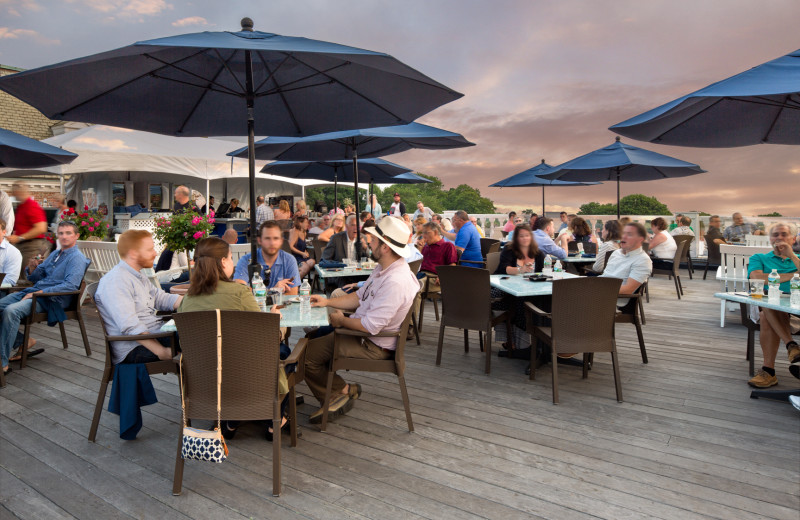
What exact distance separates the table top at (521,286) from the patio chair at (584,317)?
274mm

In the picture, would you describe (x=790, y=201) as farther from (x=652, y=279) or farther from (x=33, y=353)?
(x=33, y=353)

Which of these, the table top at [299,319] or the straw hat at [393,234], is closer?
the table top at [299,319]

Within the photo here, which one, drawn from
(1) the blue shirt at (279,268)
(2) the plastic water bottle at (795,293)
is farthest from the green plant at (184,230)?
(2) the plastic water bottle at (795,293)

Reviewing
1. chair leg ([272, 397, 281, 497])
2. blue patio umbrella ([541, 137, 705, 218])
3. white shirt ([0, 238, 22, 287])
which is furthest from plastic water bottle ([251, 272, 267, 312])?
blue patio umbrella ([541, 137, 705, 218])

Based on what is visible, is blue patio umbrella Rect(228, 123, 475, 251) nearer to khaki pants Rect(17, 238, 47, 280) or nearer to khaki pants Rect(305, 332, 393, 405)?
khaki pants Rect(17, 238, 47, 280)

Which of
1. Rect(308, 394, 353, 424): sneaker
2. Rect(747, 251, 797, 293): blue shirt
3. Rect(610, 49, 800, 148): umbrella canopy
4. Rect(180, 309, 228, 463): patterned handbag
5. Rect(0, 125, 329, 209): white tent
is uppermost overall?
Rect(0, 125, 329, 209): white tent

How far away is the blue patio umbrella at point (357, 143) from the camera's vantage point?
6023mm

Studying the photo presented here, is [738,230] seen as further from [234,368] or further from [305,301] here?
[234,368]

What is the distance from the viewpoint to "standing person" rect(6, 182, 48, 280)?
5719 mm

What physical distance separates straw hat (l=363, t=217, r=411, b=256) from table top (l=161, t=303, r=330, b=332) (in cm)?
59

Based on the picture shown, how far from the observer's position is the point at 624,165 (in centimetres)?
820

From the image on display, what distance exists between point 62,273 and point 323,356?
10.3 ft

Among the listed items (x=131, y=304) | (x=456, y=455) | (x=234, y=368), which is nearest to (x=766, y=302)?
(x=456, y=455)

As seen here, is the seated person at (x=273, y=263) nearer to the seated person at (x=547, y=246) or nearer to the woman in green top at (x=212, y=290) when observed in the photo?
the woman in green top at (x=212, y=290)
